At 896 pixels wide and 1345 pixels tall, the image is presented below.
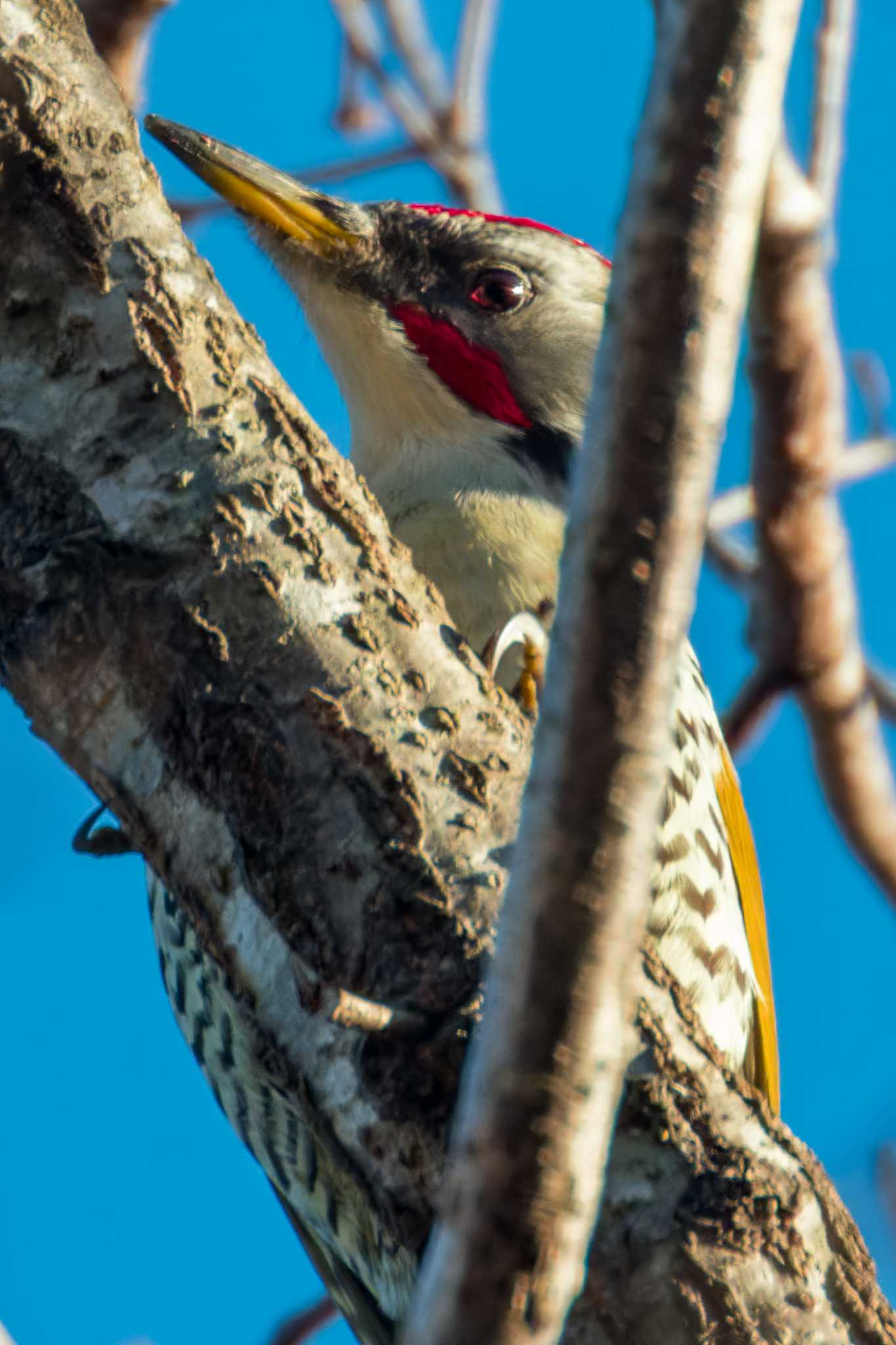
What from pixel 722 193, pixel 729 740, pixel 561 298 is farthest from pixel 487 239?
pixel 722 193

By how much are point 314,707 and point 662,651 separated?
0.85 metres

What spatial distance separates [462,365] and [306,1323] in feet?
7.75

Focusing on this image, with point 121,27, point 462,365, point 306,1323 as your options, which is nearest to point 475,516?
point 462,365

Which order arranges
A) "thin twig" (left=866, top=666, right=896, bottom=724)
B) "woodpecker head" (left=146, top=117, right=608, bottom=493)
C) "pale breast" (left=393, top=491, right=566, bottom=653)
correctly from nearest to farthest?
"pale breast" (left=393, top=491, right=566, bottom=653) → "woodpecker head" (left=146, top=117, right=608, bottom=493) → "thin twig" (left=866, top=666, right=896, bottom=724)

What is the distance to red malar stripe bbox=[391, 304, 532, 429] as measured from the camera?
4203mm

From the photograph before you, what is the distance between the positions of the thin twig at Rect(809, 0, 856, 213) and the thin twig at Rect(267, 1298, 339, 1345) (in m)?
2.81

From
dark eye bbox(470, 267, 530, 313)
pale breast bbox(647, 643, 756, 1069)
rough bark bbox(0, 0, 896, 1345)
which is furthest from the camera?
dark eye bbox(470, 267, 530, 313)

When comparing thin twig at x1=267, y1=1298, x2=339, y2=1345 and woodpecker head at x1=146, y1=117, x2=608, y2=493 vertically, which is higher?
woodpecker head at x1=146, y1=117, x2=608, y2=493

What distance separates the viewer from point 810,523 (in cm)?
394

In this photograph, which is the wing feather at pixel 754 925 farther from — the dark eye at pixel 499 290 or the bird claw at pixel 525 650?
the dark eye at pixel 499 290

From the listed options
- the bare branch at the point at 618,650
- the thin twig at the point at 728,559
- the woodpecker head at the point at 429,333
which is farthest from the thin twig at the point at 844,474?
the bare branch at the point at 618,650

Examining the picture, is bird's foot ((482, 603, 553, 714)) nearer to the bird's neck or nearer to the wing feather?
the bird's neck

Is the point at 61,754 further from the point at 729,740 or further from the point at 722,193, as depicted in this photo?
the point at 729,740

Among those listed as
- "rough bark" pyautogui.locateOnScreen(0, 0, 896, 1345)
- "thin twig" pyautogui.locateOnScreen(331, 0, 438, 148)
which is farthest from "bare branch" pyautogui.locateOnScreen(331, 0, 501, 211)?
"rough bark" pyautogui.locateOnScreen(0, 0, 896, 1345)
